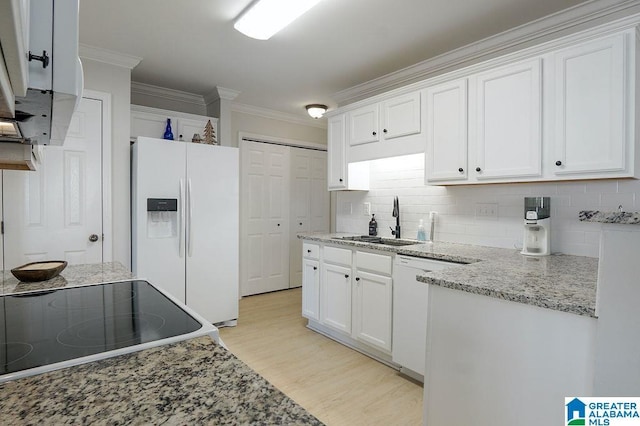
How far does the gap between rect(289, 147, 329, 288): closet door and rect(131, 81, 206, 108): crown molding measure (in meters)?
1.49

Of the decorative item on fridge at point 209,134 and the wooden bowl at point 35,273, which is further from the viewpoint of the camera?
the decorative item on fridge at point 209,134

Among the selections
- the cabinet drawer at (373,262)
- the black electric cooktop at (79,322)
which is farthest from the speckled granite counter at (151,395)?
the cabinet drawer at (373,262)

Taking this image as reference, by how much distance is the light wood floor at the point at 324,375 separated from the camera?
2.11 metres

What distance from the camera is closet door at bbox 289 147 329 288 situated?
5184 mm

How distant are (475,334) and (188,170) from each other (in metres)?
2.78

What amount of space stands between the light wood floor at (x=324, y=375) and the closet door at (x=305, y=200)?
59.7 inches

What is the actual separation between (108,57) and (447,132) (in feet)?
9.79

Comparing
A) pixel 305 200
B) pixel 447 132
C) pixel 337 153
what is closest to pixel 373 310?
pixel 447 132

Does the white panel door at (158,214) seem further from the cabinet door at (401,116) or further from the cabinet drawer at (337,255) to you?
the cabinet door at (401,116)

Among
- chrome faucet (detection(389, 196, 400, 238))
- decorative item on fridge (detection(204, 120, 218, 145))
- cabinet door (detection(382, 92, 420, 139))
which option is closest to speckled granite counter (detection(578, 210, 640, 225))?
cabinet door (detection(382, 92, 420, 139))

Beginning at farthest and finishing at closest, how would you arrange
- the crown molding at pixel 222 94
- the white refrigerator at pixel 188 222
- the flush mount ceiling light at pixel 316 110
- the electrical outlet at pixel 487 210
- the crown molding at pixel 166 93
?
the flush mount ceiling light at pixel 316 110 → the crown molding at pixel 222 94 → the crown molding at pixel 166 93 → the white refrigerator at pixel 188 222 → the electrical outlet at pixel 487 210

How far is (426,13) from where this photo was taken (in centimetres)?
234

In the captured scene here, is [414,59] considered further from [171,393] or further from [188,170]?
[171,393]

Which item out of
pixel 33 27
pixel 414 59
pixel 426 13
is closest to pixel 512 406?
pixel 33 27
